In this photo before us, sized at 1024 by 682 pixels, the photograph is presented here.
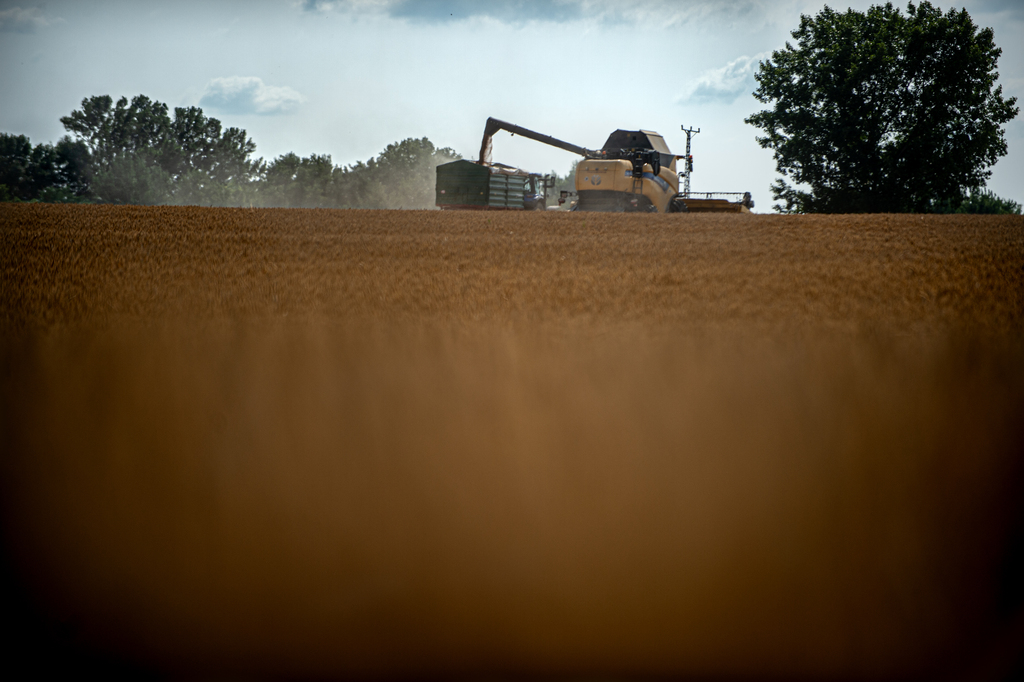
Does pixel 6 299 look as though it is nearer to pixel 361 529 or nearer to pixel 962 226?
pixel 361 529

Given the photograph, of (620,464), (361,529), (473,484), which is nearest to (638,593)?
(620,464)

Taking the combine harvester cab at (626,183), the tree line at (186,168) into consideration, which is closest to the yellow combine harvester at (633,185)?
the combine harvester cab at (626,183)

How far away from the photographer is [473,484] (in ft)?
5.07

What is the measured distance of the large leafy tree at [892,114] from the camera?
13438 millimetres

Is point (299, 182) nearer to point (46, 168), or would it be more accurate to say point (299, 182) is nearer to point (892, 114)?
point (46, 168)

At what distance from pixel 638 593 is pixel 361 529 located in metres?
0.67

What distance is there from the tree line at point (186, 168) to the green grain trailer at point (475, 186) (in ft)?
Result: 33.9

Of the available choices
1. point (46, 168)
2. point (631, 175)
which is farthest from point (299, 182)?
point (631, 175)

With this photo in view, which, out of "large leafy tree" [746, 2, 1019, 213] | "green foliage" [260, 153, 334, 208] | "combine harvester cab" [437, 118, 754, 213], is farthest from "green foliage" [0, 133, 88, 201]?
"large leafy tree" [746, 2, 1019, 213]

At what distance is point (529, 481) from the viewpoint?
1.54 metres

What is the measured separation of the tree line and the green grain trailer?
33.9 ft

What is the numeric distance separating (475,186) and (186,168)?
76.9ft

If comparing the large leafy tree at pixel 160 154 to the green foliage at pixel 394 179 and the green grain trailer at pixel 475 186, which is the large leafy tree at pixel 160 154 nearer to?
the green foliage at pixel 394 179

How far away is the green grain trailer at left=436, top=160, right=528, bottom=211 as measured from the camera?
53.4ft
